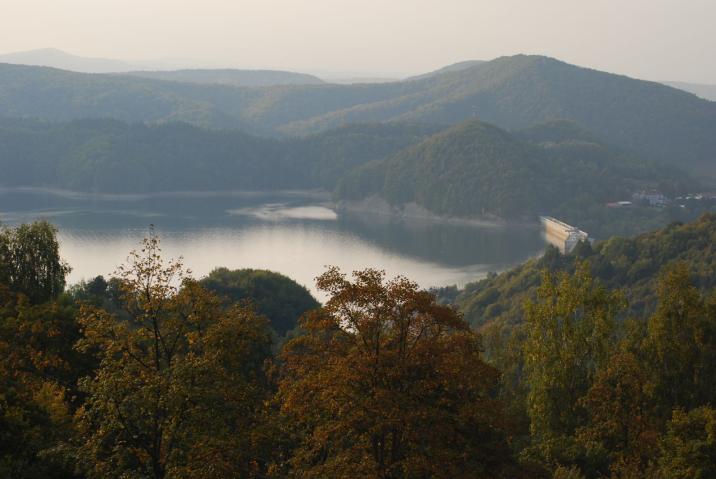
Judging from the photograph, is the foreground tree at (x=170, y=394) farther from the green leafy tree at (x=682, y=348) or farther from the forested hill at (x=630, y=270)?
the forested hill at (x=630, y=270)

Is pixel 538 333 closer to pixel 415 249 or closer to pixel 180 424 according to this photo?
Answer: pixel 180 424

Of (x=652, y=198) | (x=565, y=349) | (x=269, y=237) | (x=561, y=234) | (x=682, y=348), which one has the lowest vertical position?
(x=269, y=237)

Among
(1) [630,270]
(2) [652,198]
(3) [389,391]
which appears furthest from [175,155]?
(3) [389,391]

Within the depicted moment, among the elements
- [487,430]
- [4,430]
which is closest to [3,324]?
[4,430]

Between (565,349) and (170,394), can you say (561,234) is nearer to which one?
(565,349)

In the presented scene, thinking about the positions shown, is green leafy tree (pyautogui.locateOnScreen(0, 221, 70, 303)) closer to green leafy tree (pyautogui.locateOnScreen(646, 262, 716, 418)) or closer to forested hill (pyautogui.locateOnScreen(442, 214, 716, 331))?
green leafy tree (pyautogui.locateOnScreen(646, 262, 716, 418))

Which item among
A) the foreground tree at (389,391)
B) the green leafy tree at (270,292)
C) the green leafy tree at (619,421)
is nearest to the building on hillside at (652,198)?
the green leafy tree at (270,292)

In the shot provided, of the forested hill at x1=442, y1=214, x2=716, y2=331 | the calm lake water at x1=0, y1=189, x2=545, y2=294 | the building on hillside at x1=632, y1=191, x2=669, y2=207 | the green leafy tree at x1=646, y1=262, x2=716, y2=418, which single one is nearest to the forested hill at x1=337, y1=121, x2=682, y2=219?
the building on hillside at x1=632, y1=191, x2=669, y2=207
